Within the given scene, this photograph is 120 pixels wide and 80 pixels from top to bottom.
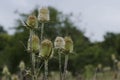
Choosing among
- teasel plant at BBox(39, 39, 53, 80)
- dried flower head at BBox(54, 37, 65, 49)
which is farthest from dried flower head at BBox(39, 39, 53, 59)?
dried flower head at BBox(54, 37, 65, 49)

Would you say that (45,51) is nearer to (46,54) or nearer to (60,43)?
(46,54)

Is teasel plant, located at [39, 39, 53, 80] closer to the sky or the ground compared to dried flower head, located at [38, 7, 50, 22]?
closer to the ground

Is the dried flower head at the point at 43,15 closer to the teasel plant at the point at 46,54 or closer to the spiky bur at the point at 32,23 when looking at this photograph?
the spiky bur at the point at 32,23

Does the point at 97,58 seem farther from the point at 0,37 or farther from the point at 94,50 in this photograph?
the point at 0,37

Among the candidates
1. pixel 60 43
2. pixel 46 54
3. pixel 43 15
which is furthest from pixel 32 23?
pixel 46 54

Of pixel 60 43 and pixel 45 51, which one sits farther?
pixel 60 43

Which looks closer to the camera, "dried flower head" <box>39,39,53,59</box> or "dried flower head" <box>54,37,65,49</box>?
"dried flower head" <box>39,39,53,59</box>

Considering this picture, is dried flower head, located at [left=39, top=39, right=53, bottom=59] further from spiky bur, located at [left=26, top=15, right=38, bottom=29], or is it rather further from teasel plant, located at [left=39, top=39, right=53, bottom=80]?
spiky bur, located at [left=26, top=15, right=38, bottom=29]

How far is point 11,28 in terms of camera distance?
34.7 meters

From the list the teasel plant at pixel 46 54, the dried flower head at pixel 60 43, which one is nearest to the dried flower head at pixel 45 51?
the teasel plant at pixel 46 54

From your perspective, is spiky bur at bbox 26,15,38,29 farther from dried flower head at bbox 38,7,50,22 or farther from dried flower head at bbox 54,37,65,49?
dried flower head at bbox 54,37,65,49

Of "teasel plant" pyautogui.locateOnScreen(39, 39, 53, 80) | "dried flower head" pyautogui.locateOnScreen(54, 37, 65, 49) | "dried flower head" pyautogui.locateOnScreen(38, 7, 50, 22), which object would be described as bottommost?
"teasel plant" pyautogui.locateOnScreen(39, 39, 53, 80)

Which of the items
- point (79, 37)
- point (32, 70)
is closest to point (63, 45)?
point (32, 70)

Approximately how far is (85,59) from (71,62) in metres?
1.65
